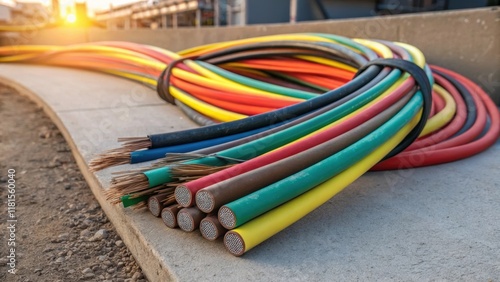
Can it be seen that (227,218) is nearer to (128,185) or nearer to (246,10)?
(128,185)

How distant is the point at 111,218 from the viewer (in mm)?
1386

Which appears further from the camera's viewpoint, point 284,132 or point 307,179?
point 284,132

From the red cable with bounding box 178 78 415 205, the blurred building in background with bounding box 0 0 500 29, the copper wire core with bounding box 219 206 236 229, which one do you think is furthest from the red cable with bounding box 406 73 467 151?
the blurred building in background with bounding box 0 0 500 29

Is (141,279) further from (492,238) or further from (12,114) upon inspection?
(12,114)

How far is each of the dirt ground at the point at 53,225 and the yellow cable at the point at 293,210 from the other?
368mm

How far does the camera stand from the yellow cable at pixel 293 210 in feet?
3.18

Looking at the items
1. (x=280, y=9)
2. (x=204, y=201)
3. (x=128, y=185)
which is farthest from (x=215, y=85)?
(x=280, y=9)

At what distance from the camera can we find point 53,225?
1390mm

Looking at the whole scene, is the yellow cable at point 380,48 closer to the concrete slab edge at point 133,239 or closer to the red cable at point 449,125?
the red cable at point 449,125

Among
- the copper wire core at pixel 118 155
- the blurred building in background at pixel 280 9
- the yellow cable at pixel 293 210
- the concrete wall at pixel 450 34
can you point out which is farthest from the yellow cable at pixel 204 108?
the blurred building in background at pixel 280 9

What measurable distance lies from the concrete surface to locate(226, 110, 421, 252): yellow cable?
6 cm

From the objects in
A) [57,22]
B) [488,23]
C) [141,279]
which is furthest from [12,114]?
[57,22]

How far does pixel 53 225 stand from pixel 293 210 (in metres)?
0.88

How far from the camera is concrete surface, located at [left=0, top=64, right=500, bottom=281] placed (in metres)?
0.94
